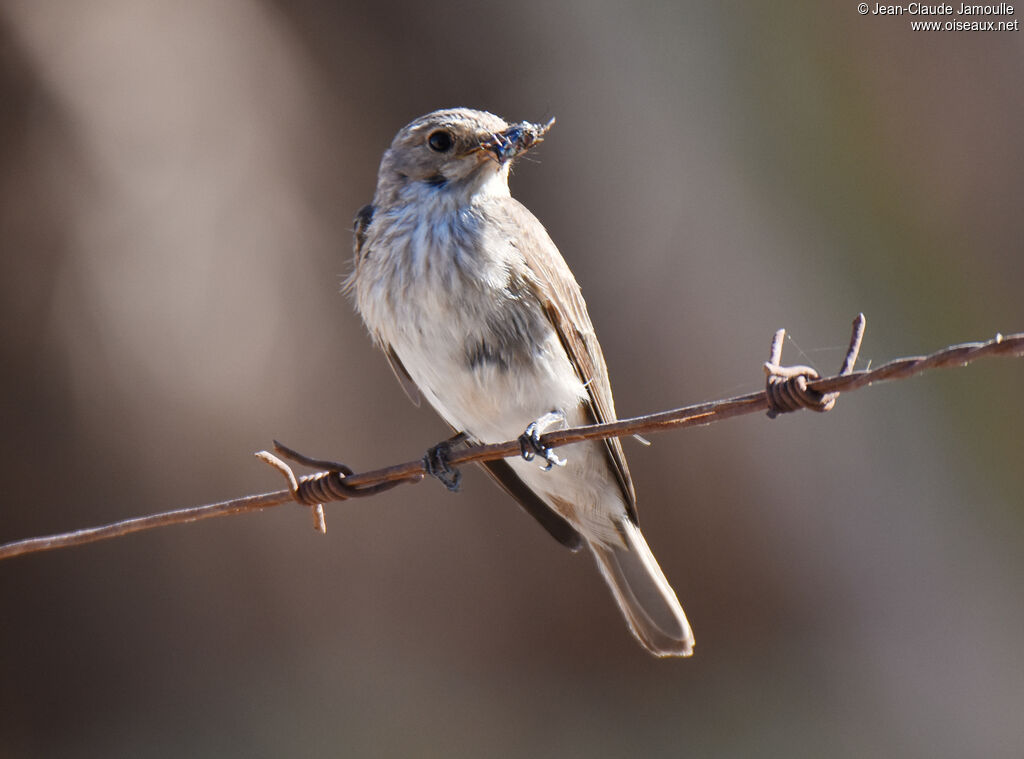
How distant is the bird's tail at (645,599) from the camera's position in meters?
3.32

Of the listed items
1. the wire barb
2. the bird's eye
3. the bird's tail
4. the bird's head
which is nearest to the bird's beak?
the bird's head

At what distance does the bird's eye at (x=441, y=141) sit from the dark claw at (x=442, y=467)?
0.93 metres

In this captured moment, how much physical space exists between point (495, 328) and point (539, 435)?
49cm

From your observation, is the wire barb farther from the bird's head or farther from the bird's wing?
the bird's head

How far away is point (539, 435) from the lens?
283 centimetres

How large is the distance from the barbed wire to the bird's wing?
904 millimetres

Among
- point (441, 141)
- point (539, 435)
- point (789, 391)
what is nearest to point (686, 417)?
point (789, 391)

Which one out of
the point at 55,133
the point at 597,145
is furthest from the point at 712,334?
the point at 55,133

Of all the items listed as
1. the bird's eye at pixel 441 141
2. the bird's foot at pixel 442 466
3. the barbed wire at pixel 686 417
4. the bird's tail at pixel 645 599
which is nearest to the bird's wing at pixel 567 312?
the bird's tail at pixel 645 599

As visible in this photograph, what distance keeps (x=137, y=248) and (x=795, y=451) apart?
12.5 ft

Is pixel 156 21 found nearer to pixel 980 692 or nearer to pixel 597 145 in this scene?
pixel 597 145

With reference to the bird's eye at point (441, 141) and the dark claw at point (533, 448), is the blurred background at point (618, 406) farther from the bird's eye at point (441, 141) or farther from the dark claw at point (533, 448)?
the dark claw at point (533, 448)

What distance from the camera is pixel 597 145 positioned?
657 cm

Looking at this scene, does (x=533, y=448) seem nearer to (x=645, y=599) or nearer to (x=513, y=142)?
(x=645, y=599)
